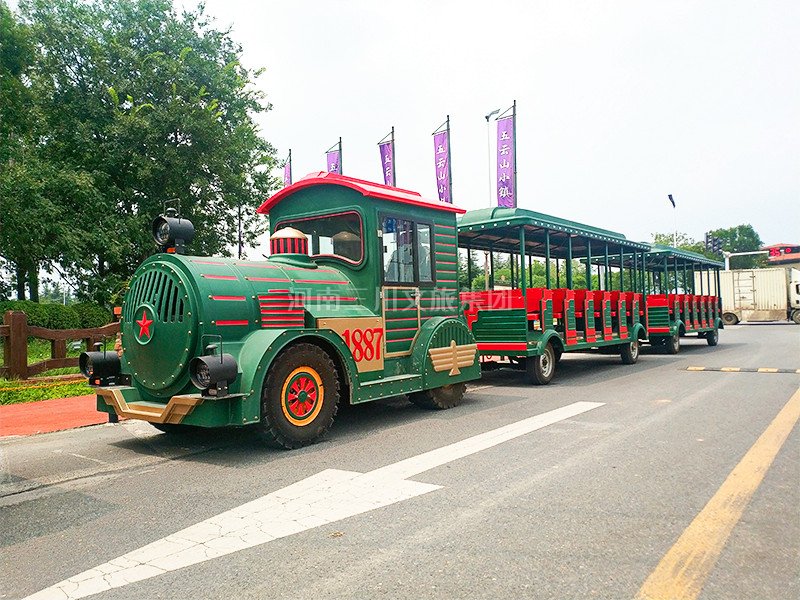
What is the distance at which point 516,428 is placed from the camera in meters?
6.40

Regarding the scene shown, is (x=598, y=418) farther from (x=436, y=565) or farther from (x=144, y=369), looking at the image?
(x=144, y=369)

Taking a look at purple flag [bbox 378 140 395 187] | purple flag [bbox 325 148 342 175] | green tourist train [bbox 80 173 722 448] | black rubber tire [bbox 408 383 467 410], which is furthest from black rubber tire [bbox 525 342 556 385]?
purple flag [bbox 325 148 342 175]

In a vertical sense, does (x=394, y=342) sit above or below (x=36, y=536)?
above

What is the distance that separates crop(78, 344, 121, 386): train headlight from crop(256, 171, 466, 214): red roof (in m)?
2.70

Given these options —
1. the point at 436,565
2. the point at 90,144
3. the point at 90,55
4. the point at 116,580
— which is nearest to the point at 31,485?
the point at 116,580

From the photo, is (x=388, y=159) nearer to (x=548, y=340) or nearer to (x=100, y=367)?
(x=548, y=340)

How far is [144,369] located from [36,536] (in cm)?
244

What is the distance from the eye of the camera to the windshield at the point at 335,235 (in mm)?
7031

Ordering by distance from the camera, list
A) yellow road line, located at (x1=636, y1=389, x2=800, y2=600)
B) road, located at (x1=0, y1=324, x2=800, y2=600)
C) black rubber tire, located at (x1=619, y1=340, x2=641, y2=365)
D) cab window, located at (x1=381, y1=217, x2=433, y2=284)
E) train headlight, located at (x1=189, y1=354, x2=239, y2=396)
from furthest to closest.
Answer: black rubber tire, located at (x1=619, y1=340, x2=641, y2=365) < cab window, located at (x1=381, y1=217, x2=433, y2=284) < train headlight, located at (x1=189, y1=354, x2=239, y2=396) < road, located at (x1=0, y1=324, x2=800, y2=600) < yellow road line, located at (x1=636, y1=389, x2=800, y2=600)

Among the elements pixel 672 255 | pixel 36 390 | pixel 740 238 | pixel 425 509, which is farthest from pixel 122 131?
pixel 740 238

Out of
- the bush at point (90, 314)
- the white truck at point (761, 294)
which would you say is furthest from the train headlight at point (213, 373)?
the white truck at point (761, 294)

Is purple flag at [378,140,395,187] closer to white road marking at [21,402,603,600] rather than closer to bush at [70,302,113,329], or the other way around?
bush at [70,302,113,329]

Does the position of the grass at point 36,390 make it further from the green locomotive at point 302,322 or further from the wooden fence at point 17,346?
the green locomotive at point 302,322

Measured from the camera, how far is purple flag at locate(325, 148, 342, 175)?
1072 inches
